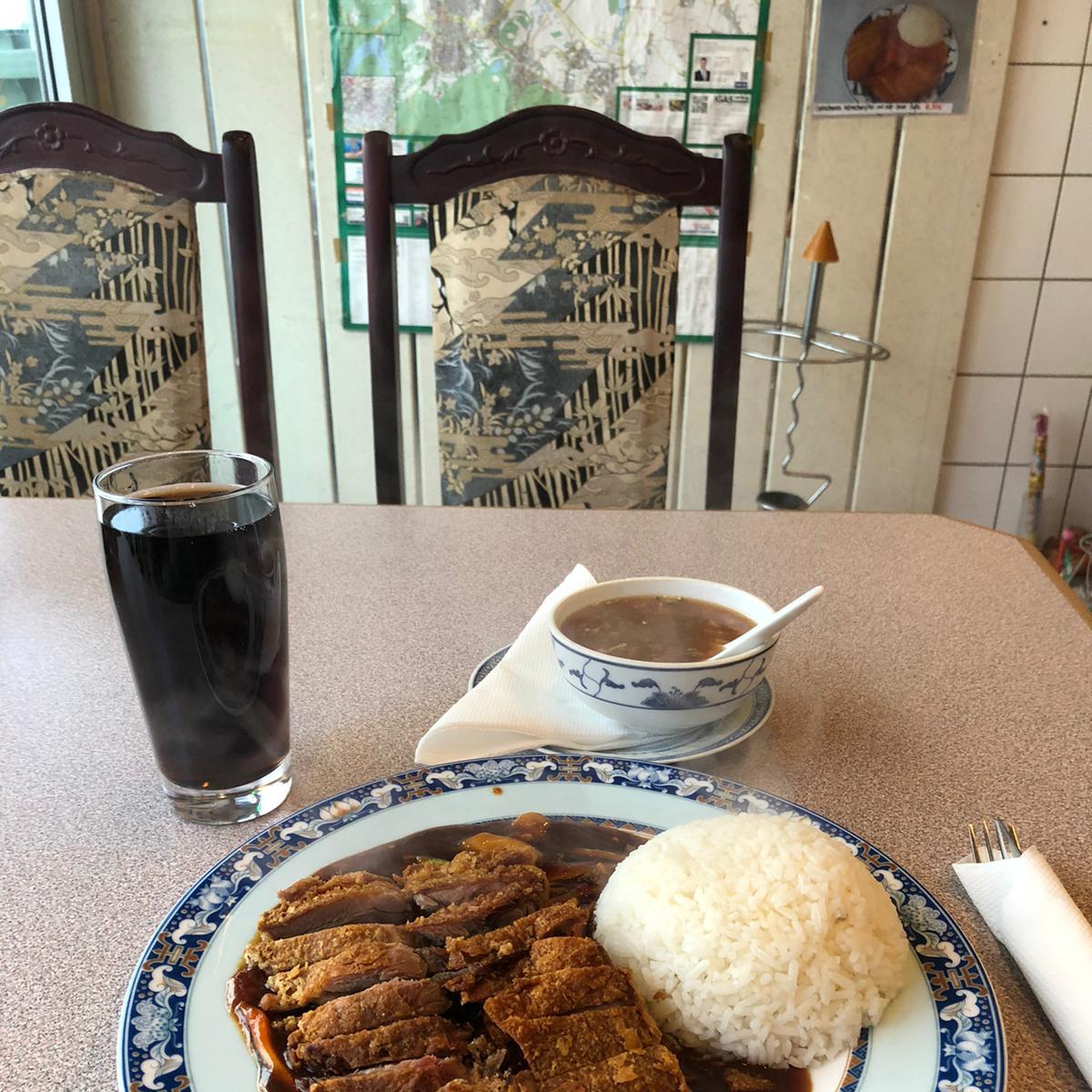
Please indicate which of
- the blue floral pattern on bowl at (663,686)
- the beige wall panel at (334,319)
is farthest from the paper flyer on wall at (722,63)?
the blue floral pattern on bowl at (663,686)

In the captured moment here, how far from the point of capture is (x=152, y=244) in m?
1.67

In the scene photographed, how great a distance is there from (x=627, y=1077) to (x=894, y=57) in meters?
Answer: 2.79

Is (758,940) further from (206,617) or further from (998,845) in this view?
(206,617)

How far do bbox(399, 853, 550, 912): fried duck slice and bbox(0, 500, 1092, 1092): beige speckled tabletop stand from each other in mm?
173

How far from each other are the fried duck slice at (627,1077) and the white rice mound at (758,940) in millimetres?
60

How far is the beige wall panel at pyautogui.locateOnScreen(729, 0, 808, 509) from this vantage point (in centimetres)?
261

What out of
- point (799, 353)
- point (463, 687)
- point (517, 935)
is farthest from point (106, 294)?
point (799, 353)

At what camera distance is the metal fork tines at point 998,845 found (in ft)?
2.30

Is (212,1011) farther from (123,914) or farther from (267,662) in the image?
(267,662)

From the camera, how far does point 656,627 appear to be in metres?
0.90

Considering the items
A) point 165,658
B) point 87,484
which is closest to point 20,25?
point 87,484

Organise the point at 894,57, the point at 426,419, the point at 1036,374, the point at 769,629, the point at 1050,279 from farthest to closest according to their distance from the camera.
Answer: the point at 426,419 < the point at 1036,374 < the point at 1050,279 < the point at 894,57 < the point at 769,629

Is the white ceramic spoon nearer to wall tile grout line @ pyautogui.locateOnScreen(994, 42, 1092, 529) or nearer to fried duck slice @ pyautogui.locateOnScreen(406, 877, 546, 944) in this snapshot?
fried duck slice @ pyautogui.locateOnScreen(406, 877, 546, 944)

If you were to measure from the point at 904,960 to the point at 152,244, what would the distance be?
5.27ft
